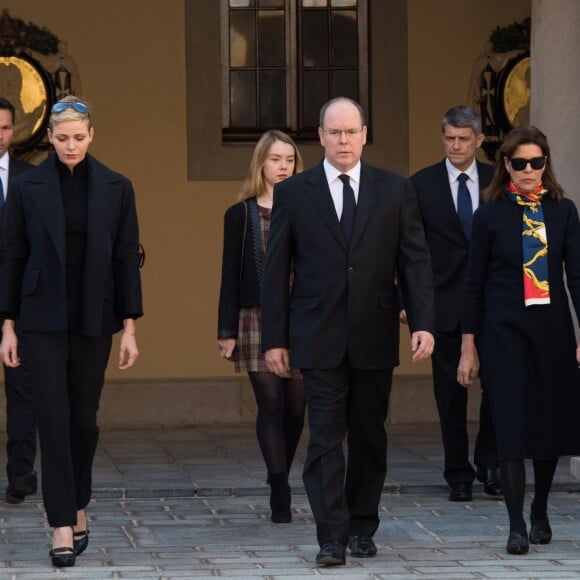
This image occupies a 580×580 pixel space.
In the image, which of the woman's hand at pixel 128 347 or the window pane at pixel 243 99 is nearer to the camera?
the woman's hand at pixel 128 347

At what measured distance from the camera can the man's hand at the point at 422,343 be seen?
7.48m

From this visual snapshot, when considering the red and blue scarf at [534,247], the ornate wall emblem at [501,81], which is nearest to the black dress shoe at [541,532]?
the red and blue scarf at [534,247]

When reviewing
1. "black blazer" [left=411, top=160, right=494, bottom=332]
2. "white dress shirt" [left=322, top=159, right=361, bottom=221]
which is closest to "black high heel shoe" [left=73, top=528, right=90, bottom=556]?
"white dress shirt" [left=322, top=159, right=361, bottom=221]

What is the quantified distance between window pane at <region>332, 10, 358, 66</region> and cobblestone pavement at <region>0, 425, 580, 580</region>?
3.36 meters

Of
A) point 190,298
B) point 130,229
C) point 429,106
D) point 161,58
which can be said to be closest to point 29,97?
point 161,58

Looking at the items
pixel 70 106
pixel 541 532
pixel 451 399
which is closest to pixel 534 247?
pixel 541 532

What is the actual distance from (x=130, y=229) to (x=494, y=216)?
5.29 feet

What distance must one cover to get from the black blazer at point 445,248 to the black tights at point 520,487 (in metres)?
1.73

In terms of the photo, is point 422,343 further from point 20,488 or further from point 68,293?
point 20,488

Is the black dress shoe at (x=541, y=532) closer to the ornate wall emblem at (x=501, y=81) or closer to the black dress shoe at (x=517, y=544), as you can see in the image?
the black dress shoe at (x=517, y=544)

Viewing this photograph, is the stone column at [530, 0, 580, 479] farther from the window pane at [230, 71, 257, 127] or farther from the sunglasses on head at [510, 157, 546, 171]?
the window pane at [230, 71, 257, 127]

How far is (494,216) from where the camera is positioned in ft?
26.5

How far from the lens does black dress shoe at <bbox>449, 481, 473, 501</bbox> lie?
9516 mm

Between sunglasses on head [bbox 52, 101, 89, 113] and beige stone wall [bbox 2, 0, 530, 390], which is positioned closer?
sunglasses on head [bbox 52, 101, 89, 113]
